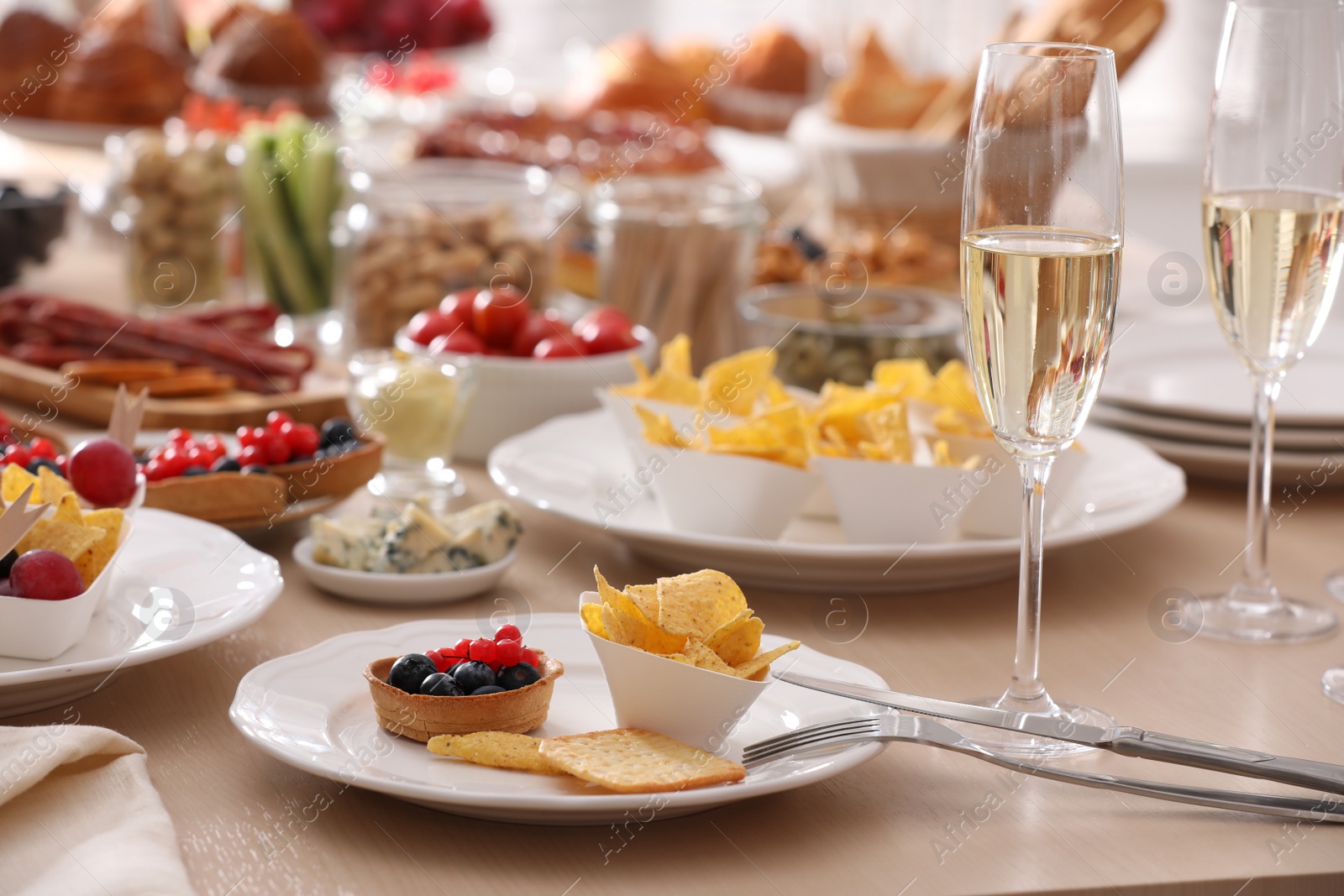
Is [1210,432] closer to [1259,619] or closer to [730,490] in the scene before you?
[1259,619]

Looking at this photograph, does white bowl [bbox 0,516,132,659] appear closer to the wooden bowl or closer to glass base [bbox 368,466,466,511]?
the wooden bowl

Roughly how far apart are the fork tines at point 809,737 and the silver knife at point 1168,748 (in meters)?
0.04

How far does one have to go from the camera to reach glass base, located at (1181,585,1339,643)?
3.47 feet

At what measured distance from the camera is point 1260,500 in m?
1.09

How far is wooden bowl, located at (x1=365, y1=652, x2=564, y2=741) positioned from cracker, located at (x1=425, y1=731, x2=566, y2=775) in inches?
1.0

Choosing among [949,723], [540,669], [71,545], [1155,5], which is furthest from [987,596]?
A: [1155,5]

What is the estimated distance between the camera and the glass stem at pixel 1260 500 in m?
1.07

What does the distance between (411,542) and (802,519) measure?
345 mm

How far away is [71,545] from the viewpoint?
2.92ft

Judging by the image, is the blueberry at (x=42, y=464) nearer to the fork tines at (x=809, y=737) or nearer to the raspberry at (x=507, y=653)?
the raspberry at (x=507, y=653)

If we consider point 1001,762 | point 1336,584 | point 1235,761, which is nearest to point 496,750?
point 1001,762

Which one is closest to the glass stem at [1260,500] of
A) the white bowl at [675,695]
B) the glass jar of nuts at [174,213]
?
the white bowl at [675,695]

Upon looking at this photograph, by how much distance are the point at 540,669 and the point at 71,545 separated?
0.30 meters

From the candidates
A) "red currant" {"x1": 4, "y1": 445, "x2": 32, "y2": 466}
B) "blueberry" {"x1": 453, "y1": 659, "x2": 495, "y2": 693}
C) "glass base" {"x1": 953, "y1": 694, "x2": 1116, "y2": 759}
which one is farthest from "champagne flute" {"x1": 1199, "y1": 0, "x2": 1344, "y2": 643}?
"red currant" {"x1": 4, "y1": 445, "x2": 32, "y2": 466}
